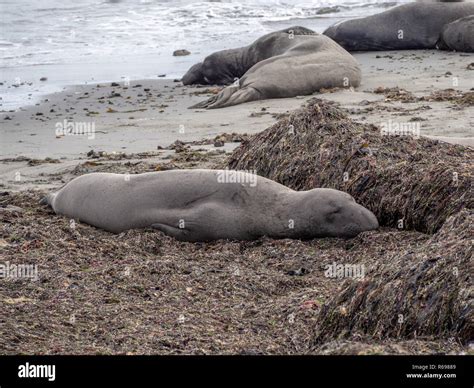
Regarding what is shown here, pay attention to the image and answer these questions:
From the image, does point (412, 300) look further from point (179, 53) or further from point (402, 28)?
→ point (179, 53)

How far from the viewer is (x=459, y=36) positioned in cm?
1588

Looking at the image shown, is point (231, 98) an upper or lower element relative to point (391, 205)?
lower

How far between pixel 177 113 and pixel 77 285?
683cm

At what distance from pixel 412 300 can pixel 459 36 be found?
39.6ft

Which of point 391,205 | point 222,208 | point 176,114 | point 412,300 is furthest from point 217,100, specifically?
point 412,300

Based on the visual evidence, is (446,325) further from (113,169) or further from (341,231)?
(113,169)

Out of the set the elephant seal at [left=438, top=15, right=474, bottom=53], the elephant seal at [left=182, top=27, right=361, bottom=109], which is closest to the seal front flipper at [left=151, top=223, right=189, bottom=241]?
the elephant seal at [left=182, top=27, right=361, bottom=109]

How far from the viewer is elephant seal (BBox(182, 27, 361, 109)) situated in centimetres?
1324

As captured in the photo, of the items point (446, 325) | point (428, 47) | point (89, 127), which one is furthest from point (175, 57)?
point (446, 325)

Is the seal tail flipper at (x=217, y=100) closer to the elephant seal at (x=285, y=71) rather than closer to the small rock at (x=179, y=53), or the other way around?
the elephant seal at (x=285, y=71)

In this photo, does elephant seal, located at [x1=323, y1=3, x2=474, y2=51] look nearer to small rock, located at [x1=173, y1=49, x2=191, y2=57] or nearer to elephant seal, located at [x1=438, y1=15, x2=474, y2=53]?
elephant seal, located at [x1=438, y1=15, x2=474, y2=53]

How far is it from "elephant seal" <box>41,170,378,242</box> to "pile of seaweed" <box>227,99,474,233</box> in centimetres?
31

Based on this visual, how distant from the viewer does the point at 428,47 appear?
1664 cm

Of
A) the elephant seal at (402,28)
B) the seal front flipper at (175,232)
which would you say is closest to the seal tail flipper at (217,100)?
the elephant seal at (402,28)
